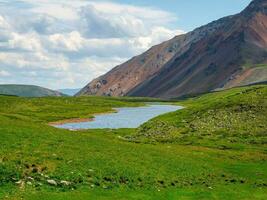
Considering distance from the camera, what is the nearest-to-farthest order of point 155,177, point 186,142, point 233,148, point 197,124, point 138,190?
point 138,190 < point 155,177 < point 233,148 < point 186,142 < point 197,124

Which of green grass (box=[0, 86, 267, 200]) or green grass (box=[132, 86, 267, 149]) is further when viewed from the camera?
green grass (box=[132, 86, 267, 149])

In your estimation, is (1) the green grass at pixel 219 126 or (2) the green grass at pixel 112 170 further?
(1) the green grass at pixel 219 126

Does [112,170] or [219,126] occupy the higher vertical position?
[219,126]

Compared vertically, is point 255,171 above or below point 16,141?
below

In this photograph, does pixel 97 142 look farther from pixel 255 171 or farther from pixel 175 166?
pixel 255 171

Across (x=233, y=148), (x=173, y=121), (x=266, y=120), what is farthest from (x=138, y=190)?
(x=173, y=121)

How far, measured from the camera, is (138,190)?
4284 cm

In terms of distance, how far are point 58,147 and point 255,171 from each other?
22.8 m

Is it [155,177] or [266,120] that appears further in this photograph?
[266,120]

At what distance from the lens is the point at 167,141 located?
93.2 m

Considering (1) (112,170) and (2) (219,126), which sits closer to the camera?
(1) (112,170)

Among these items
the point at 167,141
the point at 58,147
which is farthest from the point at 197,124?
the point at 58,147

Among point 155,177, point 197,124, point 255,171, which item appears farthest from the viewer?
point 197,124

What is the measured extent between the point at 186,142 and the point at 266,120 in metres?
27.7
